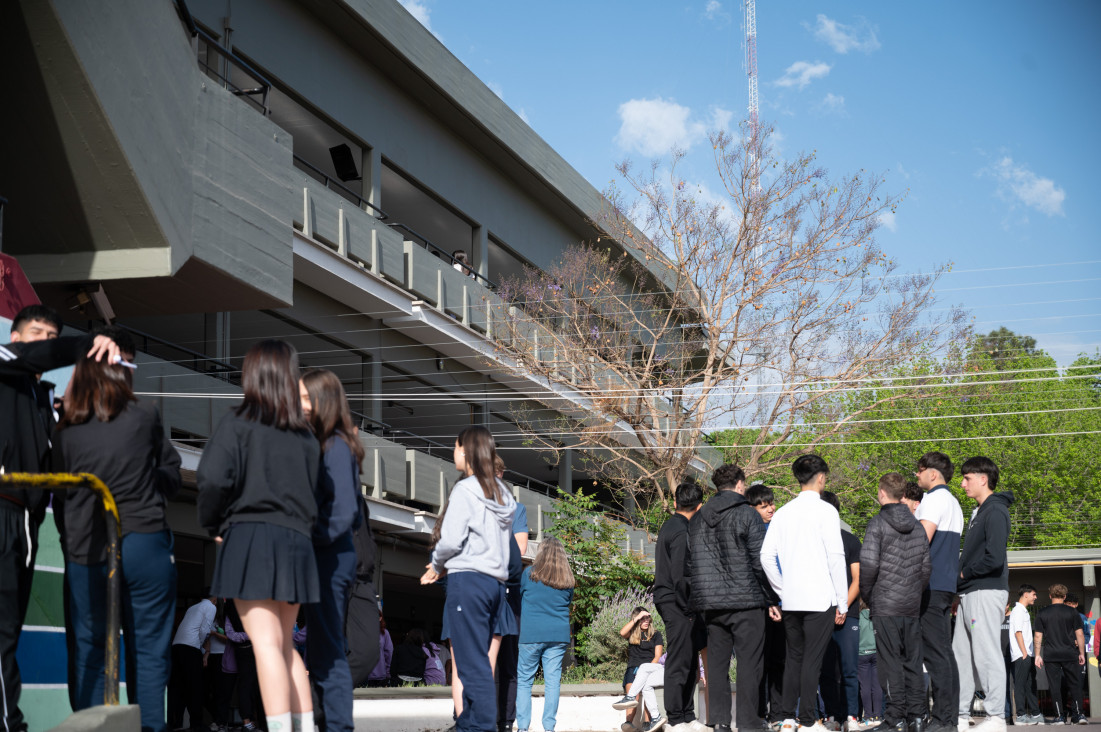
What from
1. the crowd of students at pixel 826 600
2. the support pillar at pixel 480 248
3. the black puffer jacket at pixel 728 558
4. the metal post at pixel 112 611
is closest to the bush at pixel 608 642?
the crowd of students at pixel 826 600

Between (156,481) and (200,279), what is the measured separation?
9.10 m

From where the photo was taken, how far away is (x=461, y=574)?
687 centimetres

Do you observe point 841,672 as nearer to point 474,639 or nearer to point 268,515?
point 474,639

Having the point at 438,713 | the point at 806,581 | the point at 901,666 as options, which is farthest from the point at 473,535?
the point at 438,713

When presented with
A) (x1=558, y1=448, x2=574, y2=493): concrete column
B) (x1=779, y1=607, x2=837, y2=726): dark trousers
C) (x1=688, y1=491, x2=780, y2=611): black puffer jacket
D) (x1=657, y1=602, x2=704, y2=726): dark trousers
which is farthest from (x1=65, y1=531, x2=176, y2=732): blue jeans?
(x1=558, y1=448, x2=574, y2=493): concrete column

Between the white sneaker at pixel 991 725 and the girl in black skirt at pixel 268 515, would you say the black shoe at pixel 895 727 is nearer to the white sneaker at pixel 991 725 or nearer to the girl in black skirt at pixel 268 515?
the white sneaker at pixel 991 725

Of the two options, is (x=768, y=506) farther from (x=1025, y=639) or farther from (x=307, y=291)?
(x=307, y=291)

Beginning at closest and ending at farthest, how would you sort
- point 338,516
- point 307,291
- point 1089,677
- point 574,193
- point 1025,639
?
point 338,516, point 1025,639, point 1089,677, point 307,291, point 574,193

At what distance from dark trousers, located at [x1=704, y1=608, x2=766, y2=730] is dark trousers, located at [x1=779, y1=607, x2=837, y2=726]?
71 mm

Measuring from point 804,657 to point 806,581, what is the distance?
1.84ft

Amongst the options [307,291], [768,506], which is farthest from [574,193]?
[768,506]

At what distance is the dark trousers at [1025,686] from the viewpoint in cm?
1543

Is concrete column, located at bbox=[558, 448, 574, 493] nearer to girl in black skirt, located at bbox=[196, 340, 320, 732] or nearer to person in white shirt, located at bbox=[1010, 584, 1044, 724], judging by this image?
person in white shirt, located at bbox=[1010, 584, 1044, 724]

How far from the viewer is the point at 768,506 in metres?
10.3
